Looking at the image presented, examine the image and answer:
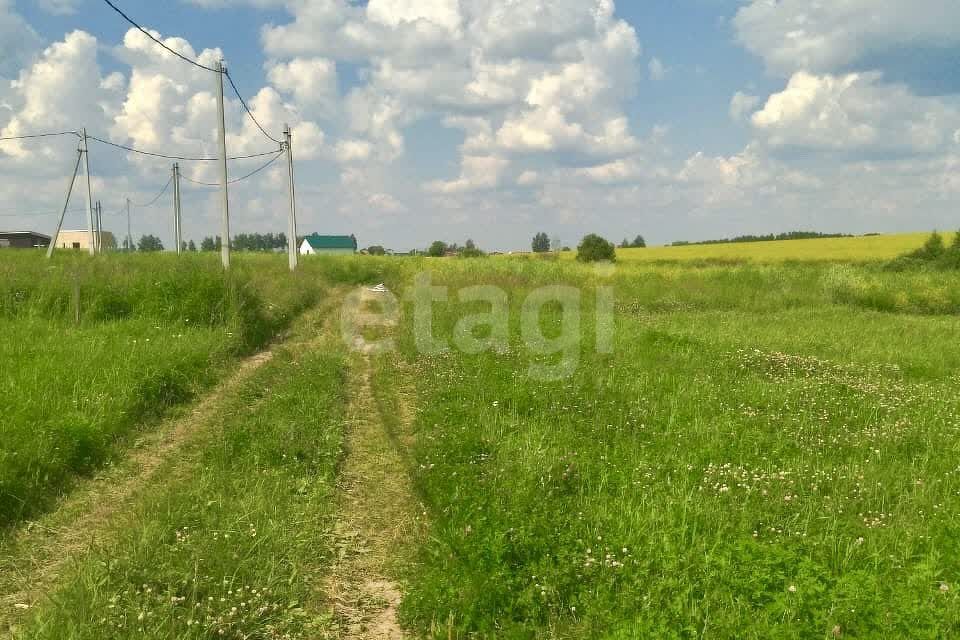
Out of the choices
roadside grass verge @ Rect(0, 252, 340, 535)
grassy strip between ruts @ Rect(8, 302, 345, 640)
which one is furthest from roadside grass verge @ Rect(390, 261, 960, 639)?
roadside grass verge @ Rect(0, 252, 340, 535)

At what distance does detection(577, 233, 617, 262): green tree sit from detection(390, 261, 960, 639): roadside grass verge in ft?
113

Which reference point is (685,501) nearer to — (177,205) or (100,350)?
(100,350)

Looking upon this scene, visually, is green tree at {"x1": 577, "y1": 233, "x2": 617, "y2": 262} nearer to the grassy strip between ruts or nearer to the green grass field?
the green grass field

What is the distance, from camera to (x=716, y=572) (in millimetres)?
3504

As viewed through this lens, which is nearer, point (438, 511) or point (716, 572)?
point (716, 572)

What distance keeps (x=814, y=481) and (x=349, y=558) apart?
3.53 metres

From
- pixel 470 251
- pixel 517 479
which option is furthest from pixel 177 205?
pixel 517 479

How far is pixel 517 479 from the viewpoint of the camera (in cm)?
482

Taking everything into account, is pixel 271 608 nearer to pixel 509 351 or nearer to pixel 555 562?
pixel 555 562

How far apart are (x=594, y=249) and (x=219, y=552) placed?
4169 cm

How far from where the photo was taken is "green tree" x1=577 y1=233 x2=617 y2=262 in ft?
143

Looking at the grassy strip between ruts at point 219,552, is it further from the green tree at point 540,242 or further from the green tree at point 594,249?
the green tree at point 540,242

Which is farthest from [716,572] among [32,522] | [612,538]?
[32,522]

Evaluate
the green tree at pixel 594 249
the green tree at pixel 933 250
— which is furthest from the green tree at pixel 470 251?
the green tree at pixel 933 250
